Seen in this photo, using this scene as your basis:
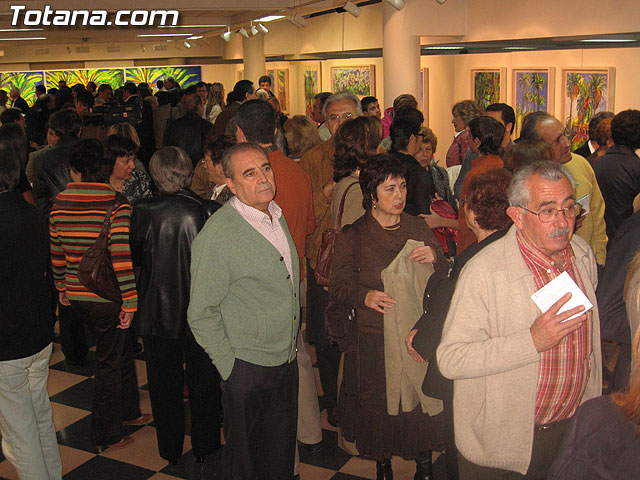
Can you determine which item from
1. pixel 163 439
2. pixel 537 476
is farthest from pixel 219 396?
pixel 537 476

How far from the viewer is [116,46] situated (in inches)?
949

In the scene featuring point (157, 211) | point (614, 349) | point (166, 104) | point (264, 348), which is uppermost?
point (166, 104)

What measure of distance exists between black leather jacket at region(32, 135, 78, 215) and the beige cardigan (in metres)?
3.91

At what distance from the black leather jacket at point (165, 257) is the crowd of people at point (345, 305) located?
0.01 m

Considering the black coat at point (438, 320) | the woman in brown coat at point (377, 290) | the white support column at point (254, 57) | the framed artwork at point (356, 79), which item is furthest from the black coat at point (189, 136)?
the white support column at point (254, 57)

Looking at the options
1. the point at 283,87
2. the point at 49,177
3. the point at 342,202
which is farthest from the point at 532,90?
the point at 283,87

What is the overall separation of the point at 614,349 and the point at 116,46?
922 inches

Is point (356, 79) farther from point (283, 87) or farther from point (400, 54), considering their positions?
point (283, 87)

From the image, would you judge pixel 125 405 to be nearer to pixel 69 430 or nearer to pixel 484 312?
pixel 69 430

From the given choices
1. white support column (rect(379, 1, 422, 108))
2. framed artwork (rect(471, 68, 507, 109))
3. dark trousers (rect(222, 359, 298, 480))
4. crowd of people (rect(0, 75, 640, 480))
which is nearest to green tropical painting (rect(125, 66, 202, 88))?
white support column (rect(379, 1, 422, 108))

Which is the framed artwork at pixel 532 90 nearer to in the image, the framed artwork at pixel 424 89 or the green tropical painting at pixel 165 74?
the framed artwork at pixel 424 89

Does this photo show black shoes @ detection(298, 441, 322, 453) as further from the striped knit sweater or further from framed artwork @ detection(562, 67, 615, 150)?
framed artwork @ detection(562, 67, 615, 150)

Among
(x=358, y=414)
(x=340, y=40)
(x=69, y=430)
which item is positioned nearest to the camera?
(x=358, y=414)

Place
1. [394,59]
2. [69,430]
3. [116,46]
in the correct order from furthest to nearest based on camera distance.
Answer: [116,46] < [394,59] < [69,430]
